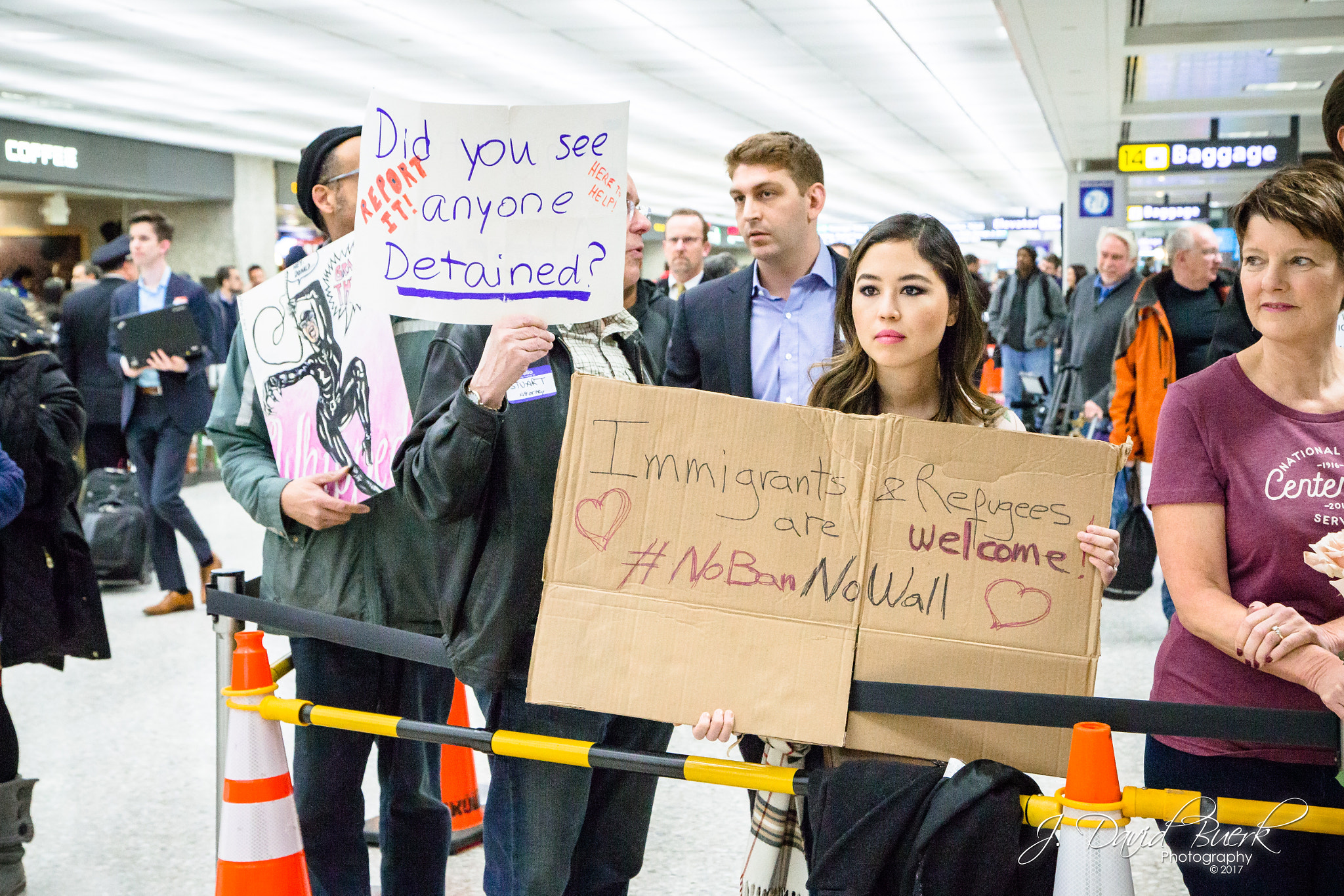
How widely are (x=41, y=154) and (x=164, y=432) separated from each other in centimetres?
1118

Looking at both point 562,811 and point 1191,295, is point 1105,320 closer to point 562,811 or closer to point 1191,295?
point 1191,295

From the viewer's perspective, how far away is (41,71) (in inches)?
473

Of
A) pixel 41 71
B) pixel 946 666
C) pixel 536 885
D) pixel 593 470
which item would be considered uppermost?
pixel 41 71

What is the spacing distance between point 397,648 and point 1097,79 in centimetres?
1138

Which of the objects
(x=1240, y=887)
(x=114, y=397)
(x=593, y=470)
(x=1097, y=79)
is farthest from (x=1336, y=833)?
(x=1097, y=79)

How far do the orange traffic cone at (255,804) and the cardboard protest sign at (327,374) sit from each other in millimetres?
405

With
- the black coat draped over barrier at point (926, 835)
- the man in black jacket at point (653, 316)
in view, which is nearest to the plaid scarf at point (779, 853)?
the black coat draped over barrier at point (926, 835)

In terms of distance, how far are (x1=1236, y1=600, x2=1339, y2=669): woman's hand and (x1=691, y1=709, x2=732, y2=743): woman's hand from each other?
2.21 ft

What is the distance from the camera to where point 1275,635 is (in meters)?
1.54

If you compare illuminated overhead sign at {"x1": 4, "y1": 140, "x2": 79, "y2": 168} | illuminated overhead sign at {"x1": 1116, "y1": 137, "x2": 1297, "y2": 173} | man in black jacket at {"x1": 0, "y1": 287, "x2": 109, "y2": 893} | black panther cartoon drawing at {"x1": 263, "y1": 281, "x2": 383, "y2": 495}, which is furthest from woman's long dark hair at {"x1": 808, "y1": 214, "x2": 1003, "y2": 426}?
illuminated overhead sign at {"x1": 4, "y1": 140, "x2": 79, "y2": 168}

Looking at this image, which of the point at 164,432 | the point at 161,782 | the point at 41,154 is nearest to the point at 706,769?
the point at 161,782

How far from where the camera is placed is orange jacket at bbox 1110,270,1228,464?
513 centimetres

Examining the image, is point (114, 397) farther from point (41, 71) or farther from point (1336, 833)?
point (41, 71)

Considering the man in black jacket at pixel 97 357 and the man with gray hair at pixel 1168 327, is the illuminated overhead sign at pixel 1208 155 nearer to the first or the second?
the man with gray hair at pixel 1168 327
